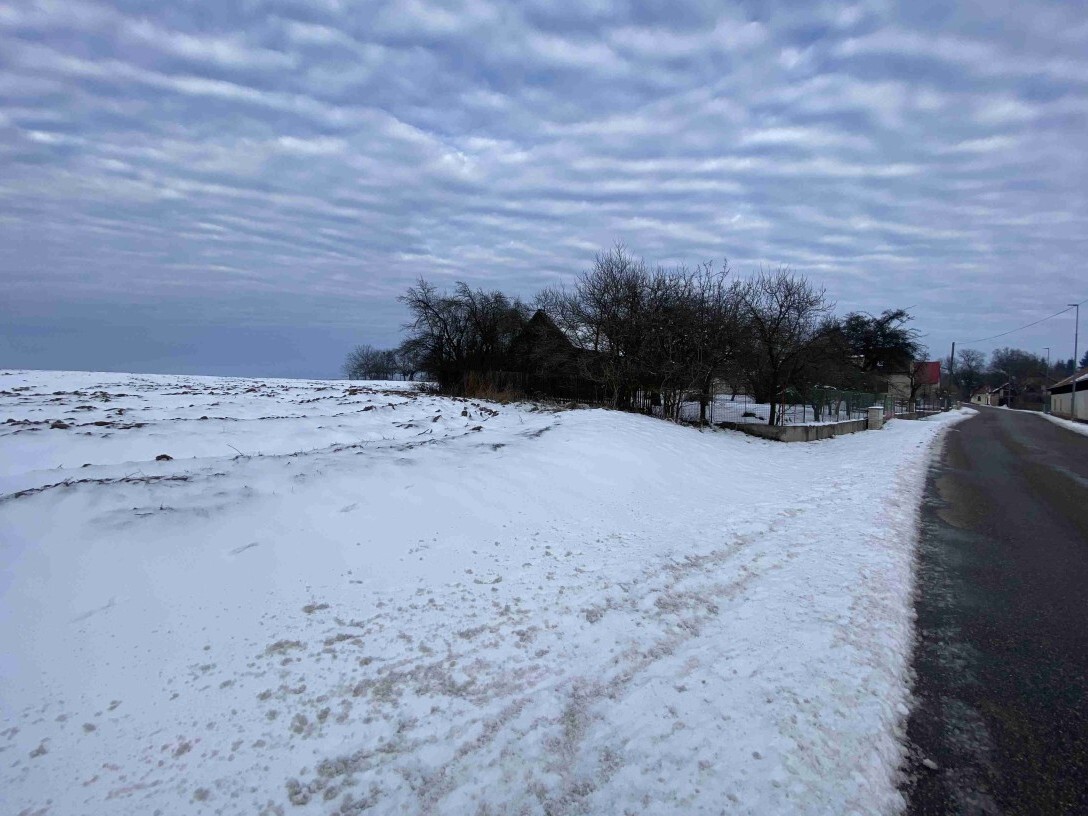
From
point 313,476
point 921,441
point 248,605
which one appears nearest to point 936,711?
point 248,605

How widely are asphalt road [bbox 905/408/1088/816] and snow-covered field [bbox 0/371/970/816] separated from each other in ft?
0.70

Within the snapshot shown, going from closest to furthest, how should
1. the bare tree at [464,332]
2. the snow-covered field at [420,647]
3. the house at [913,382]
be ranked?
the snow-covered field at [420,647] → the bare tree at [464,332] → the house at [913,382]

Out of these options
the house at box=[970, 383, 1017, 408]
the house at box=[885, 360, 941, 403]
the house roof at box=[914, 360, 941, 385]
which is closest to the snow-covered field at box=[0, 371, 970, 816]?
the house at box=[885, 360, 941, 403]

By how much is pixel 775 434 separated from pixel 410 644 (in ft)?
55.1

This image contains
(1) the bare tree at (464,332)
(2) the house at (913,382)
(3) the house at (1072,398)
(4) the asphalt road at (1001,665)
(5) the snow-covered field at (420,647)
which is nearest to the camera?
(5) the snow-covered field at (420,647)

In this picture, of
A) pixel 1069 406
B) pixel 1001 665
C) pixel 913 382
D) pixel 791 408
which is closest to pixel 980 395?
pixel 913 382

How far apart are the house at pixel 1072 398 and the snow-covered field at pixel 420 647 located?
48505mm

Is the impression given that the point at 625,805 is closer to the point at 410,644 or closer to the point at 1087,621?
the point at 410,644

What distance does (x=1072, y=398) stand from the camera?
149ft

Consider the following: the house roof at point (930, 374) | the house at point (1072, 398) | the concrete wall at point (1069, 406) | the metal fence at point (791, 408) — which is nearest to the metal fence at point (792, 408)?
the metal fence at point (791, 408)

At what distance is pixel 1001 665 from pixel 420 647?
3837 millimetres

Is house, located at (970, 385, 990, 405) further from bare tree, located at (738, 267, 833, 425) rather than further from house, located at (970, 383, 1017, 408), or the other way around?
bare tree, located at (738, 267, 833, 425)

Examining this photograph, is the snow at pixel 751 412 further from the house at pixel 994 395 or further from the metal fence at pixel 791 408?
the house at pixel 994 395

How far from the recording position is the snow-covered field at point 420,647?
2557 mm
